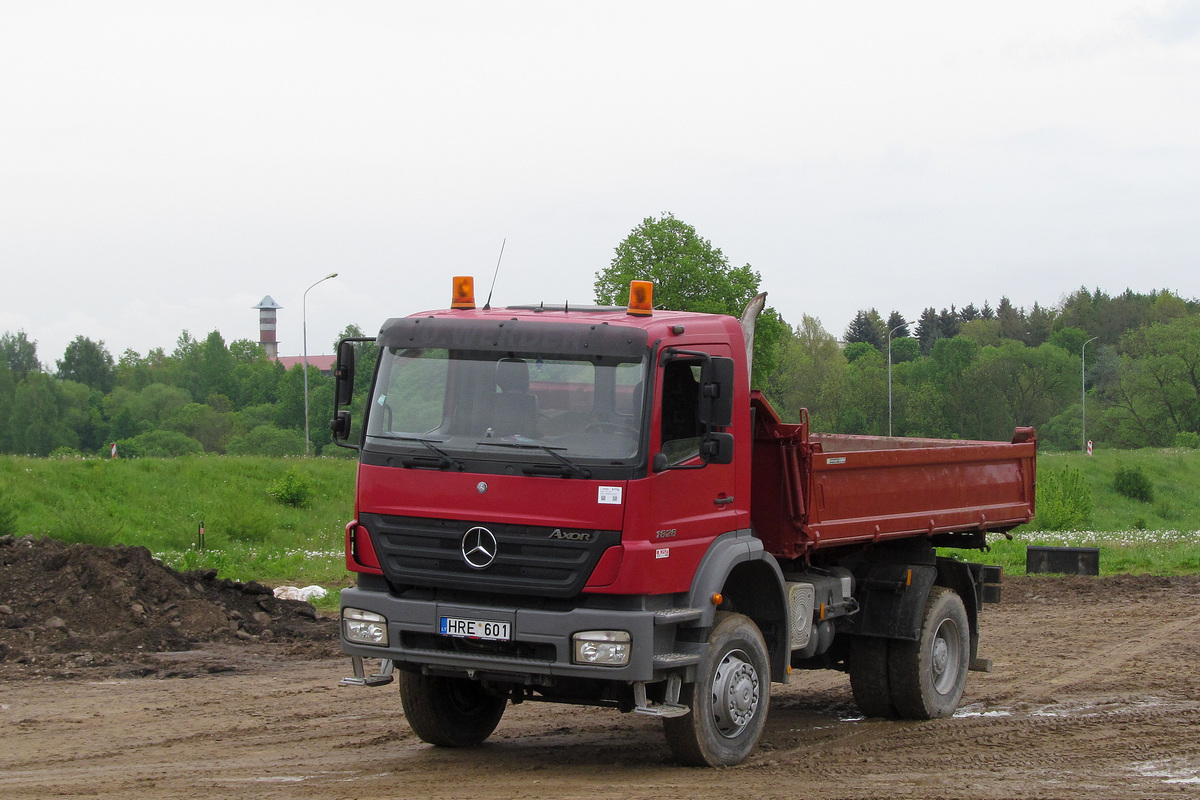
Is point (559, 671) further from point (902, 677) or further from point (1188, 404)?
point (1188, 404)

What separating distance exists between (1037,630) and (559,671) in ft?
32.0

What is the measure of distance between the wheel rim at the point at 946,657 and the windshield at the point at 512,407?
4361 millimetres

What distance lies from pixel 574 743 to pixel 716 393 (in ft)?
10.1

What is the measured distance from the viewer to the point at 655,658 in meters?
7.20

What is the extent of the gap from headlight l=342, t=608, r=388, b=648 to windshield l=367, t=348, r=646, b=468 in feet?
3.43

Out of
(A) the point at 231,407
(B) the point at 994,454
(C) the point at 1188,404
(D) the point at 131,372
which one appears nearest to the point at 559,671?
(B) the point at 994,454

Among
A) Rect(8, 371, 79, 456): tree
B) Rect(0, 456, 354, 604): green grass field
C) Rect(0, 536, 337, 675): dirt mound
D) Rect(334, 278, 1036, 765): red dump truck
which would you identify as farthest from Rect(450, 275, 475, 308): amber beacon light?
Rect(8, 371, 79, 456): tree

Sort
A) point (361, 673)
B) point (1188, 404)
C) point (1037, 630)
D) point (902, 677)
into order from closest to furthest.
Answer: point (361, 673) < point (902, 677) < point (1037, 630) < point (1188, 404)

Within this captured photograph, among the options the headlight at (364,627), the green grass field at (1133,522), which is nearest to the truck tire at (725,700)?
the headlight at (364,627)

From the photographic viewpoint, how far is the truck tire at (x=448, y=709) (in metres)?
8.31

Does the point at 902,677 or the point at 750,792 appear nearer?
the point at 750,792

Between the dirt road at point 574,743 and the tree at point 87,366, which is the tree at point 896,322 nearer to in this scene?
the tree at point 87,366

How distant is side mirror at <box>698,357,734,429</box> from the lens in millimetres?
7160

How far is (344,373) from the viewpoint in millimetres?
7930
